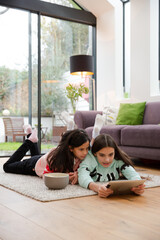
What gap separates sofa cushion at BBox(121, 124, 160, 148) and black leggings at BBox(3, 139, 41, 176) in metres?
1.20

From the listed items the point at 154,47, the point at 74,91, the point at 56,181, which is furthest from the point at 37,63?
the point at 56,181

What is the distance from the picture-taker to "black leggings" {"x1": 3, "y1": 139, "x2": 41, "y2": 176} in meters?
2.71

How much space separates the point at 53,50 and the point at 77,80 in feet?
2.25

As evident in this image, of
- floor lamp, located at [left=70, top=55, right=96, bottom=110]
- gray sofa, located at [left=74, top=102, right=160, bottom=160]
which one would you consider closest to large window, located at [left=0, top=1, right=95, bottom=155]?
floor lamp, located at [left=70, top=55, right=96, bottom=110]

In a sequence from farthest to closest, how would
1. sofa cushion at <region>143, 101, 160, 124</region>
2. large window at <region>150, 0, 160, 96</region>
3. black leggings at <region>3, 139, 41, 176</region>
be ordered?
large window at <region>150, 0, 160, 96</region> < sofa cushion at <region>143, 101, 160, 124</region> < black leggings at <region>3, 139, 41, 176</region>

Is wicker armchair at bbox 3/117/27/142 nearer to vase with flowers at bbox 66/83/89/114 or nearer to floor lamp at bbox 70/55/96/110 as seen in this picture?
vase with flowers at bbox 66/83/89/114

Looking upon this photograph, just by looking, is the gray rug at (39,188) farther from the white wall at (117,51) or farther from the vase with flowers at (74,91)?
the vase with flowers at (74,91)

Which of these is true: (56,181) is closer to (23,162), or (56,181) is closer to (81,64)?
(23,162)

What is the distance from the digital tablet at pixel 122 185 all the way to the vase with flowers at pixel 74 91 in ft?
11.3

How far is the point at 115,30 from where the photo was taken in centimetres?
544

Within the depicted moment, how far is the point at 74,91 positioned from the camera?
531 centimetres

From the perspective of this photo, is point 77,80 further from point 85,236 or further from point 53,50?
point 85,236

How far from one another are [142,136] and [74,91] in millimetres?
2139

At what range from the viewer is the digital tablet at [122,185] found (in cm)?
177
